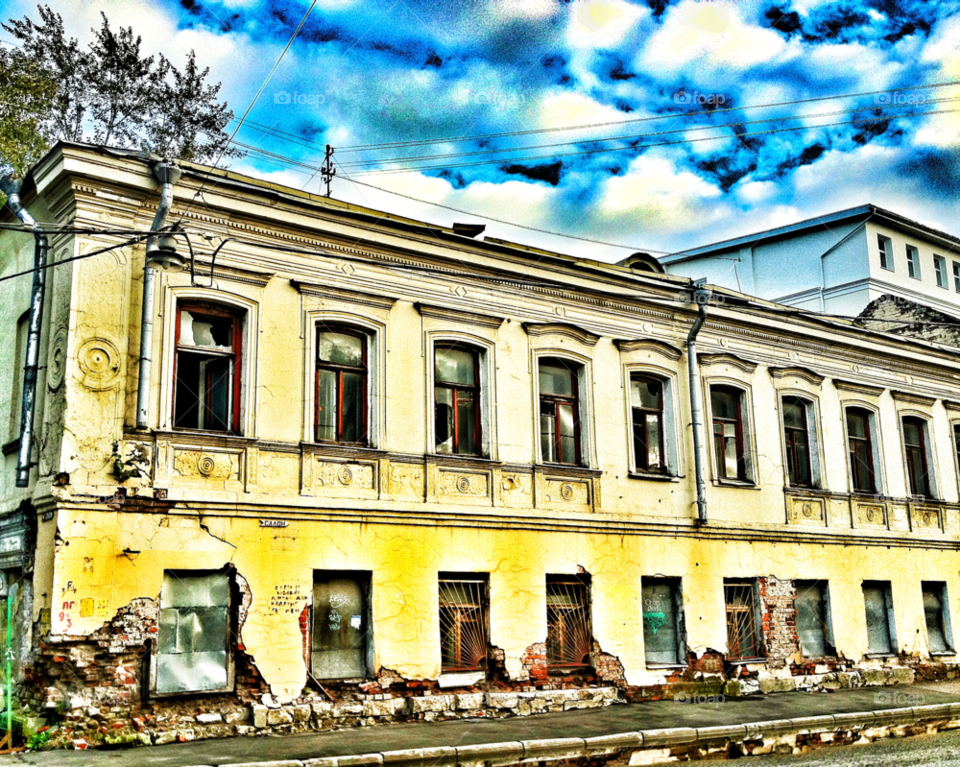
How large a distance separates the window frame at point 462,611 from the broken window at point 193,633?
3.18m

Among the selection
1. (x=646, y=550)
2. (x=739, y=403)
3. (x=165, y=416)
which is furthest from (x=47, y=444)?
A: (x=739, y=403)

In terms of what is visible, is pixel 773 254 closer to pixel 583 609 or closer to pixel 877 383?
pixel 877 383

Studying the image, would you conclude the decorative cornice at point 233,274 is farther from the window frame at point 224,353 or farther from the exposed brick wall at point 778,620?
the exposed brick wall at point 778,620

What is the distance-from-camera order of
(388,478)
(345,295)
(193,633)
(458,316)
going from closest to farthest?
(193,633)
(388,478)
(345,295)
(458,316)

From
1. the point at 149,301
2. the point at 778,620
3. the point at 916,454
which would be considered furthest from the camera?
the point at 916,454

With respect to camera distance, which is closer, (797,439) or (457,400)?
(457,400)

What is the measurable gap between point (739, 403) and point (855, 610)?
4.67 meters

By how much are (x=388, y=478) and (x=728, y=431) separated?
7492 mm

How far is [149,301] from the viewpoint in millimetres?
12281

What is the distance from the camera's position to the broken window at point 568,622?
602 inches

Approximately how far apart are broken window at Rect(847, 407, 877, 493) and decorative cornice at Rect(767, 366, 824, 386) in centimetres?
142

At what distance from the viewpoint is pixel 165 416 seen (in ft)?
40.7

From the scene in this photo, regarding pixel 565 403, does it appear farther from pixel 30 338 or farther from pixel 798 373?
pixel 30 338

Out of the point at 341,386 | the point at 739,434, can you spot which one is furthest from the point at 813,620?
the point at 341,386
